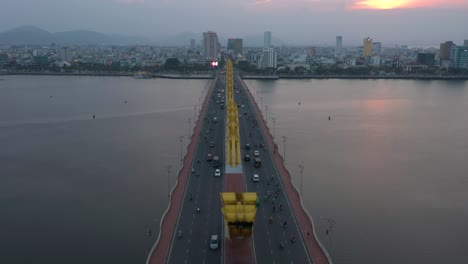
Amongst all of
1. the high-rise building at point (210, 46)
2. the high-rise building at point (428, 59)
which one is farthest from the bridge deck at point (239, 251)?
the high-rise building at point (210, 46)

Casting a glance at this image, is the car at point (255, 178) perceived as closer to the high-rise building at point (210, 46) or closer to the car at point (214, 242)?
the car at point (214, 242)

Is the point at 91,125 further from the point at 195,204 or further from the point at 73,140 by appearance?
the point at 195,204

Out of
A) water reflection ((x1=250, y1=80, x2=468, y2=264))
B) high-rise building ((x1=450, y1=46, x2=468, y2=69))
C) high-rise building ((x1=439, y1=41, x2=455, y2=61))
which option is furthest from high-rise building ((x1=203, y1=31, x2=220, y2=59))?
water reflection ((x1=250, y1=80, x2=468, y2=264))

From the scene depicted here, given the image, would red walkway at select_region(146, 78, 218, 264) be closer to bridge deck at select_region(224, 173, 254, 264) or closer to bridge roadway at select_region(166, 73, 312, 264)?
bridge roadway at select_region(166, 73, 312, 264)

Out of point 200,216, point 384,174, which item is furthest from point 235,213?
point 384,174

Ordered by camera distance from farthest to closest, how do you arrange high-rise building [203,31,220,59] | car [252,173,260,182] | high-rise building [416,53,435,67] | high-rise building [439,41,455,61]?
1. high-rise building [203,31,220,59]
2. high-rise building [439,41,455,61]
3. high-rise building [416,53,435,67]
4. car [252,173,260,182]

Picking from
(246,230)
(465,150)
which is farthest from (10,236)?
(465,150)
